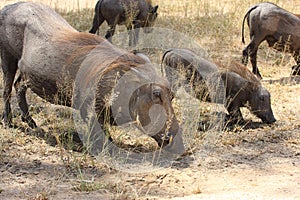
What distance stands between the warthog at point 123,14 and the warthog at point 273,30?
1.89 m

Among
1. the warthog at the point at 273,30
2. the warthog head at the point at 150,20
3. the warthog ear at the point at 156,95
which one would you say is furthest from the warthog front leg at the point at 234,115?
the warthog head at the point at 150,20

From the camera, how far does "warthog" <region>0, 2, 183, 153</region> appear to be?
14.4 ft

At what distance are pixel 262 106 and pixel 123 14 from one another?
386 cm

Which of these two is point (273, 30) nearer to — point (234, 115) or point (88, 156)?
point (234, 115)

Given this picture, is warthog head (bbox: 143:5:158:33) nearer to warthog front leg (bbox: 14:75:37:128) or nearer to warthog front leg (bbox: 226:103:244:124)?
Result: warthog front leg (bbox: 226:103:244:124)

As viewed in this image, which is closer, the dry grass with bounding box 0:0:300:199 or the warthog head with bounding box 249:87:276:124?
the dry grass with bounding box 0:0:300:199

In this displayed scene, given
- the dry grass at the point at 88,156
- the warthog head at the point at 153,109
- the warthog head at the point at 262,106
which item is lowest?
the dry grass at the point at 88,156

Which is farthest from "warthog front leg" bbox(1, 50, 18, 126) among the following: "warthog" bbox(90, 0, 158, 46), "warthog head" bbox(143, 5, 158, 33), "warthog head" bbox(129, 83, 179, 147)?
"warthog head" bbox(143, 5, 158, 33)

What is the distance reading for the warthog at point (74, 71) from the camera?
14.4 ft

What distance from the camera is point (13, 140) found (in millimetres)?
5016

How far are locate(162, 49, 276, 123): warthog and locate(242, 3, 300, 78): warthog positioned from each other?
197 cm

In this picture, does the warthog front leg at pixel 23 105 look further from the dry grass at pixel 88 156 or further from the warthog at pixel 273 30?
the warthog at pixel 273 30

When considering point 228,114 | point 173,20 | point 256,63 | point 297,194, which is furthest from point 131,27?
point 297,194

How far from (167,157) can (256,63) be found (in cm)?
363
